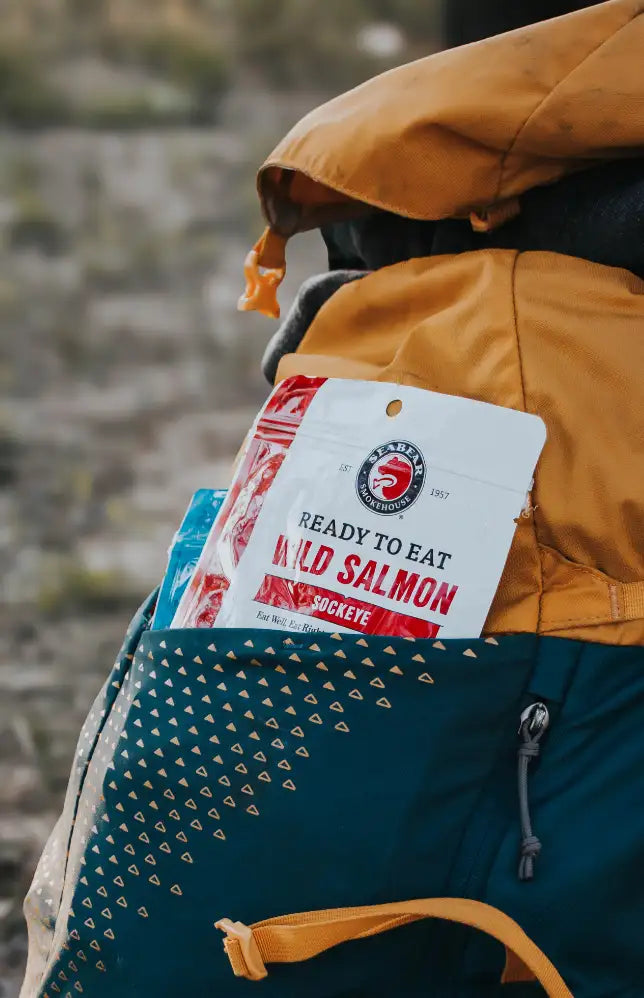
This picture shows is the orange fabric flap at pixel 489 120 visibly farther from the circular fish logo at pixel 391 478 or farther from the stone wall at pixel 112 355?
the stone wall at pixel 112 355

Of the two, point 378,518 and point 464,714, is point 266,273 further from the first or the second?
point 464,714

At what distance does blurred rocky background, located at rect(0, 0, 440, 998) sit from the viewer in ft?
6.18

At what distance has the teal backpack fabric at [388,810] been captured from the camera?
2.07ft

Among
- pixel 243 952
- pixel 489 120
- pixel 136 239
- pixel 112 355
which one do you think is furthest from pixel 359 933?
pixel 136 239

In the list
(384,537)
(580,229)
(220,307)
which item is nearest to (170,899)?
(384,537)

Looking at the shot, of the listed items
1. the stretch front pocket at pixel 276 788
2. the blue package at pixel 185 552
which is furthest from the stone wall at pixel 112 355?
the stretch front pocket at pixel 276 788

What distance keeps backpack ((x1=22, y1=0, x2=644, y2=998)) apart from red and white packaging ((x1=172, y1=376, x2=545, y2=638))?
0.7 inches

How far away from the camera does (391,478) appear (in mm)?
672

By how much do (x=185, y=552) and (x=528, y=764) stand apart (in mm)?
330

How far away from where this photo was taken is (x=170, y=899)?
680mm

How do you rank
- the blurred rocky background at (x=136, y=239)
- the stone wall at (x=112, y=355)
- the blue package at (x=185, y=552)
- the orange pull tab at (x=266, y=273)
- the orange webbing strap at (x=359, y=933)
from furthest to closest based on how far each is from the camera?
the blurred rocky background at (x=136, y=239) < the stone wall at (x=112, y=355) < the orange pull tab at (x=266, y=273) < the blue package at (x=185, y=552) < the orange webbing strap at (x=359, y=933)

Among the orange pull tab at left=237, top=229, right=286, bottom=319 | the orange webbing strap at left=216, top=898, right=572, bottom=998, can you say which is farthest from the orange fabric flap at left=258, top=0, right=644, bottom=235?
the orange webbing strap at left=216, top=898, right=572, bottom=998

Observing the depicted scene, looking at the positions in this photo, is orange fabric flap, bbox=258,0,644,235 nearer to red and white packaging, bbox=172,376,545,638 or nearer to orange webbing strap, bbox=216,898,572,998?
red and white packaging, bbox=172,376,545,638

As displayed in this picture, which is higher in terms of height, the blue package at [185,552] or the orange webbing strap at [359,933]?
the blue package at [185,552]
